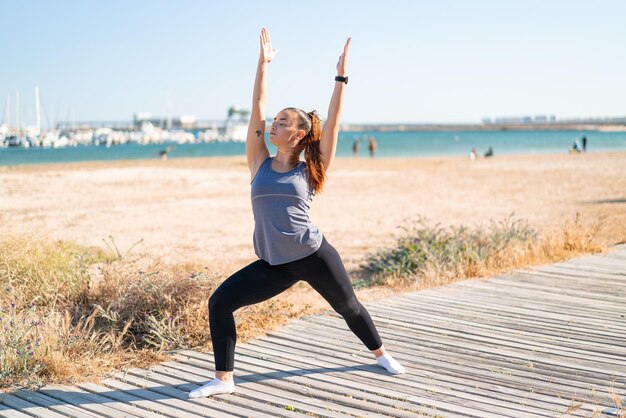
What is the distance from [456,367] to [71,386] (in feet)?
8.77

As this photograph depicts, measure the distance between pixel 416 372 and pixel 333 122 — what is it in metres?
1.90

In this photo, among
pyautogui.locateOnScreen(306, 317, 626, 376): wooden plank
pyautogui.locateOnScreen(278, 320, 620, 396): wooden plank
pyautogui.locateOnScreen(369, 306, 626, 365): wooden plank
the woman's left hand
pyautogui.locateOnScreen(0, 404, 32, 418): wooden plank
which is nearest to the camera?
pyautogui.locateOnScreen(0, 404, 32, 418): wooden plank

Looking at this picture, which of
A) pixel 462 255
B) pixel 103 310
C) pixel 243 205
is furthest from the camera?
pixel 243 205

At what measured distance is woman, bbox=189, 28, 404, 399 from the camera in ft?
14.9

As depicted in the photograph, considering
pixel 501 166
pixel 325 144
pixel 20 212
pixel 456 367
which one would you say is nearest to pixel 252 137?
pixel 325 144

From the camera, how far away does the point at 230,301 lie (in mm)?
4652

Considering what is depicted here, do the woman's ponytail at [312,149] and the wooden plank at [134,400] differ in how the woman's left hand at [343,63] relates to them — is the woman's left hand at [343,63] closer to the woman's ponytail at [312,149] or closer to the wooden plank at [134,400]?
the woman's ponytail at [312,149]

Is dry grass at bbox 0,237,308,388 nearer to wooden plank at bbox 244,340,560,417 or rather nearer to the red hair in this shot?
wooden plank at bbox 244,340,560,417

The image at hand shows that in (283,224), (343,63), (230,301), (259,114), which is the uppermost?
(343,63)

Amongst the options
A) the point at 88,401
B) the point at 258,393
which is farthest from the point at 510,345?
the point at 88,401

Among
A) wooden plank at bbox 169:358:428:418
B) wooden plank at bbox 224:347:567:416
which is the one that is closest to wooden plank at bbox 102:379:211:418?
wooden plank at bbox 169:358:428:418

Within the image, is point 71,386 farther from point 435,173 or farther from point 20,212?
point 435,173

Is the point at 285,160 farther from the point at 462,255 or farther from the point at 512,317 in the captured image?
the point at 462,255

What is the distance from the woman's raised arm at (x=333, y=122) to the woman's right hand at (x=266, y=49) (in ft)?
1.65
